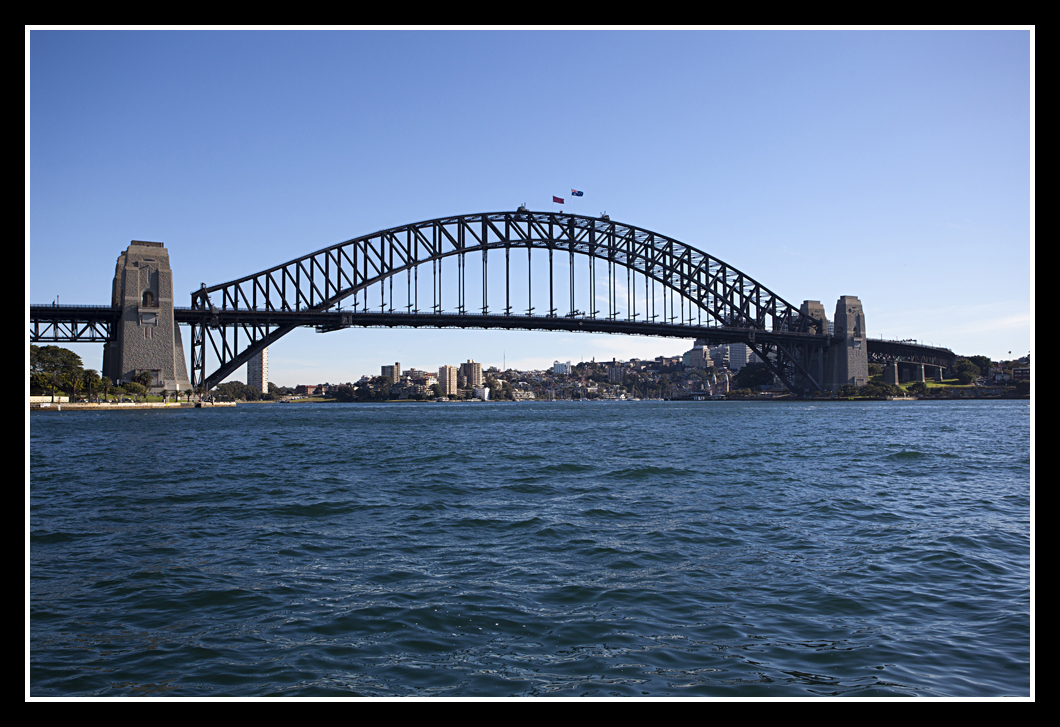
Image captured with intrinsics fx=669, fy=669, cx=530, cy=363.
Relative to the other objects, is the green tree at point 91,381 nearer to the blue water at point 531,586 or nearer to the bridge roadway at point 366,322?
the bridge roadway at point 366,322

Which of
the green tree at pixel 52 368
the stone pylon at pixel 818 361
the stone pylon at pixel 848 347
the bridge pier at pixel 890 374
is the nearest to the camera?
the green tree at pixel 52 368

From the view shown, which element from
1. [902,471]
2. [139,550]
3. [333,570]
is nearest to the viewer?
[333,570]

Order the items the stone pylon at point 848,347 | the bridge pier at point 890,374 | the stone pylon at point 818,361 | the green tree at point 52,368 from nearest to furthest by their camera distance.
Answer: the green tree at point 52,368 < the stone pylon at point 848,347 < the stone pylon at point 818,361 < the bridge pier at point 890,374

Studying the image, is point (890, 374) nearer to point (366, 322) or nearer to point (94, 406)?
point (366, 322)

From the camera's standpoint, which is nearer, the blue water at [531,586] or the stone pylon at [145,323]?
the blue water at [531,586]

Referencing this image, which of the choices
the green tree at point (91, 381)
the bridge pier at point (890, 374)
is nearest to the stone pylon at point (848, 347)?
the bridge pier at point (890, 374)
